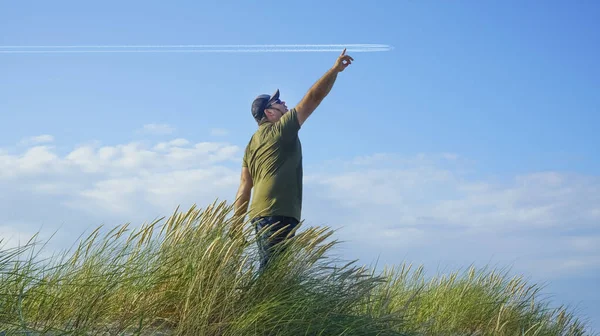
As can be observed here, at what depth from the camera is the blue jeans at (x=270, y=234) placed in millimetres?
4941

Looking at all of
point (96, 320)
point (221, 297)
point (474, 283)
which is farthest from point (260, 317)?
point (474, 283)

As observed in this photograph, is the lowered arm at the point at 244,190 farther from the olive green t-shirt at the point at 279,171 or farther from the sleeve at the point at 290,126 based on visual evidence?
the sleeve at the point at 290,126

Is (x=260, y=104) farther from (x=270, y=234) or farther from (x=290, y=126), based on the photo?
(x=270, y=234)

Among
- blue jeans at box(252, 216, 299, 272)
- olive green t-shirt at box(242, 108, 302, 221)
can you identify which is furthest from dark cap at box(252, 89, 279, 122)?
blue jeans at box(252, 216, 299, 272)

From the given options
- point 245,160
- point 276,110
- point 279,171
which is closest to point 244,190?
point 245,160

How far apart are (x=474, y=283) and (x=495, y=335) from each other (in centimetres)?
111

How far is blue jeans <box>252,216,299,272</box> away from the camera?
4941 mm

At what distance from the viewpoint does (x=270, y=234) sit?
515cm

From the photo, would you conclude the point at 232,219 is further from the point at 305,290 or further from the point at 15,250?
the point at 15,250

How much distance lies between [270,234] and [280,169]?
53 cm

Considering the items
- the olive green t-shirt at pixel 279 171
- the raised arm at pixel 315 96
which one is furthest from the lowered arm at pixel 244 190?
the raised arm at pixel 315 96

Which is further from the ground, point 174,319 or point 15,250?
point 15,250

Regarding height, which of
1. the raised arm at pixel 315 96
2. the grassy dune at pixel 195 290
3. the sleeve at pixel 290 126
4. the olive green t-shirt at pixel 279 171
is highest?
the raised arm at pixel 315 96

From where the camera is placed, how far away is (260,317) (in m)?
4.43
